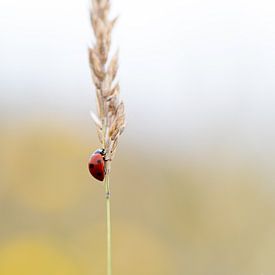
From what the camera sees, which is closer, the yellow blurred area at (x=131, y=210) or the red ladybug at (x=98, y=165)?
the red ladybug at (x=98, y=165)

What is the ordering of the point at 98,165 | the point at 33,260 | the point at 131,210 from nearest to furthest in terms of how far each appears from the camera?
the point at 98,165
the point at 33,260
the point at 131,210

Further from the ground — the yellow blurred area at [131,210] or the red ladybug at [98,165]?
the red ladybug at [98,165]

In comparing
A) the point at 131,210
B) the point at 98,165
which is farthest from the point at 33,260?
the point at 98,165

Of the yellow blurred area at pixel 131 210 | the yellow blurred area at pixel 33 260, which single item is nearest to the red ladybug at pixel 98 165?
the yellow blurred area at pixel 131 210

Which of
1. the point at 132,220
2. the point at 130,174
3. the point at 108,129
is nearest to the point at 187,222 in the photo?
the point at 132,220

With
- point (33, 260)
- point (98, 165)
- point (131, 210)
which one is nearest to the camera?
point (98, 165)

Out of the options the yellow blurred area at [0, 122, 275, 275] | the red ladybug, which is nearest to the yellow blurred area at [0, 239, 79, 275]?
the yellow blurred area at [0, 122, 275, 275]

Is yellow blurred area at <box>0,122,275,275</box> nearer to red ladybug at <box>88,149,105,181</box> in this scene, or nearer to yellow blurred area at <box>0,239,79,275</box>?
yellow blurred area at <box>0,239,79,275</box>

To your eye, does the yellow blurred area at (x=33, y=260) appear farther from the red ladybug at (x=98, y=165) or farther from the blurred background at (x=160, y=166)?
the red ladybug at (x=98, y=165)

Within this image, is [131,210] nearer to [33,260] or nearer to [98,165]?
[33,260]
